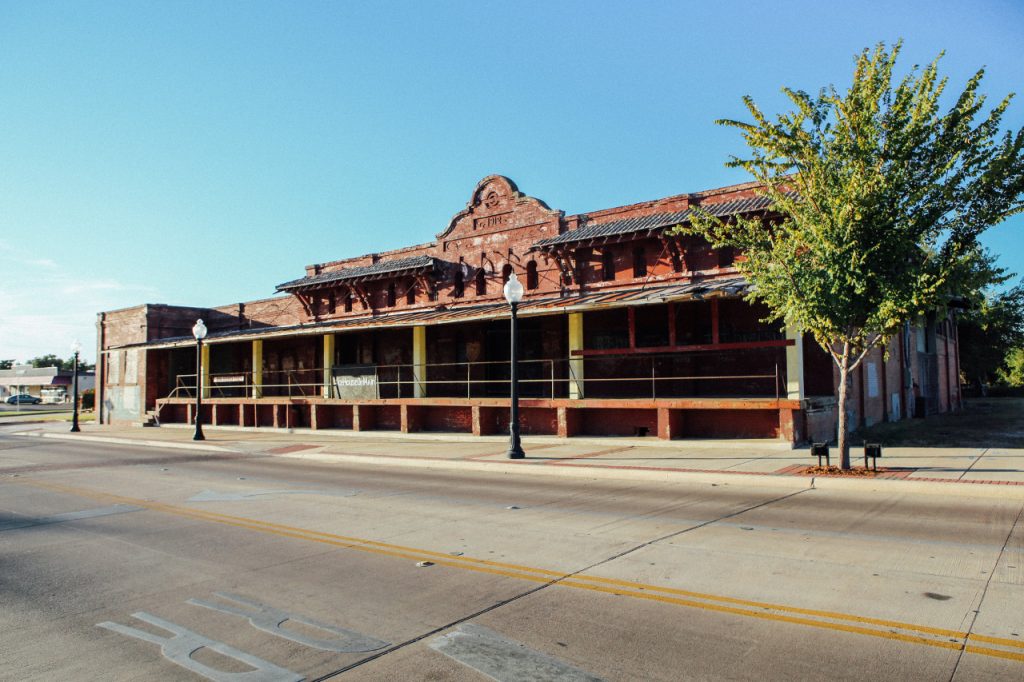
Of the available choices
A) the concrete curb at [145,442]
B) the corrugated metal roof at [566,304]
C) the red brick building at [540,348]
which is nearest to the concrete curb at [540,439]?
the red brick building at [540,348]

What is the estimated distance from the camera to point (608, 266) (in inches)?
1019

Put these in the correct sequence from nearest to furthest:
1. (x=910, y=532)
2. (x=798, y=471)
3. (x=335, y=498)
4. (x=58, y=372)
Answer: (x=910, y=532), (x=335, y=498), (x=798, y=471), (x=58, y=372)

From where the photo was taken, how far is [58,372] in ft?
318

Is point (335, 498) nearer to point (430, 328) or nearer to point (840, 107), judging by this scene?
point (840, 107)

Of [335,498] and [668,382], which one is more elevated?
[668,382]

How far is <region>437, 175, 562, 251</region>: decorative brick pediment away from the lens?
27.8 metres

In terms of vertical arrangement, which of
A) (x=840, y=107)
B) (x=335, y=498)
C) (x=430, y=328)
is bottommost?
(x=335, y=498)

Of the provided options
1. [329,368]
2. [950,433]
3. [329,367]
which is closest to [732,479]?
[950,433]

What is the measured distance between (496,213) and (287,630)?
25118mm

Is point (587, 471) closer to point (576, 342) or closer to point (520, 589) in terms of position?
point (576, 342)

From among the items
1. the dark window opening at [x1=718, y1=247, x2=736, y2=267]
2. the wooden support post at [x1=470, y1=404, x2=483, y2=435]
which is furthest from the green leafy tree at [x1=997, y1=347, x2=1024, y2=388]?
the wooden support post at [x1=470, y1=404, x2=483, y2=435]

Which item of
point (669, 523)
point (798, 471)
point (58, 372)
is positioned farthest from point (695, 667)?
point (58, 372)

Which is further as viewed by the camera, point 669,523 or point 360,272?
point 360,272

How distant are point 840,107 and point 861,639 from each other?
10726 mm
